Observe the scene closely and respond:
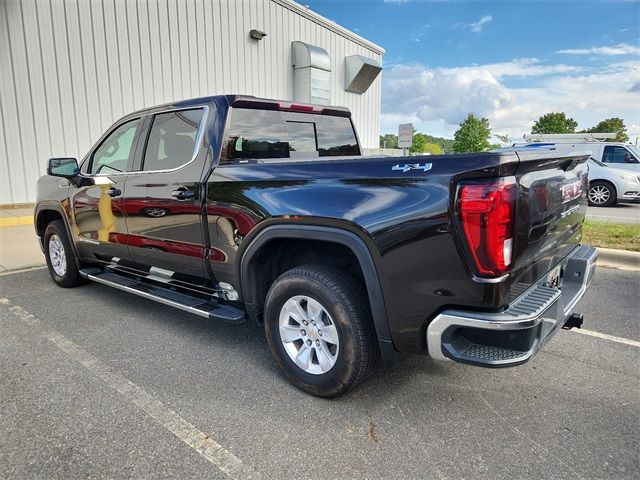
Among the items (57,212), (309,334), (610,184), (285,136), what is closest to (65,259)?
(57,212)

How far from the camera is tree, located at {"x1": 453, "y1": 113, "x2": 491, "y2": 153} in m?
53.0

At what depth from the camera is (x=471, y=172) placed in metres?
2.11

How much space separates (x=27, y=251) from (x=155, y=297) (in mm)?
4779

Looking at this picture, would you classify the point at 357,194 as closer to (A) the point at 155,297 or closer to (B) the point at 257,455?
(B) the point at 257,455

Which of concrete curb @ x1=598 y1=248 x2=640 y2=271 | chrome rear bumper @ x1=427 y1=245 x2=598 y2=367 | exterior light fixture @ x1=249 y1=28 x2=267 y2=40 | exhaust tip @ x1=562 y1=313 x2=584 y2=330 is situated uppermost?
exterior light fixture @ x1=249 y1=28 x2=267 y2=40

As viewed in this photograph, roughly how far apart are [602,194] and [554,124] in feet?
160

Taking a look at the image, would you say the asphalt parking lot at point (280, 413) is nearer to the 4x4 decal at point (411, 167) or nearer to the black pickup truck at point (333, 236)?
the black pickup truck at point (333, 236)

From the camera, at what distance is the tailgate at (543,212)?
2254mm

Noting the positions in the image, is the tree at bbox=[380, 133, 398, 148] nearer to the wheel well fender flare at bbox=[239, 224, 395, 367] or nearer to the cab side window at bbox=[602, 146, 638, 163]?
the cab side window at bbox=[602, 146, 638, 163]

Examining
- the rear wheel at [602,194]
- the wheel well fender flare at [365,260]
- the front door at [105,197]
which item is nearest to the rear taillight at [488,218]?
the wheel well fender flare at [365,260]

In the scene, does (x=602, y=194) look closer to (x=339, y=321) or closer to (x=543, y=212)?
(x=543, y=212)

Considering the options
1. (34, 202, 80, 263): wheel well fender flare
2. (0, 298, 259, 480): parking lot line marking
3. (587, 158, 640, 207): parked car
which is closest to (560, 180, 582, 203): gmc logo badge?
(0, 298, 259, 480): parking lot line marking

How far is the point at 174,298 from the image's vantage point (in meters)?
3.64

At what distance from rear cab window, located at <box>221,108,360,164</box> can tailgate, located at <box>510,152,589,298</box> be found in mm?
1977
